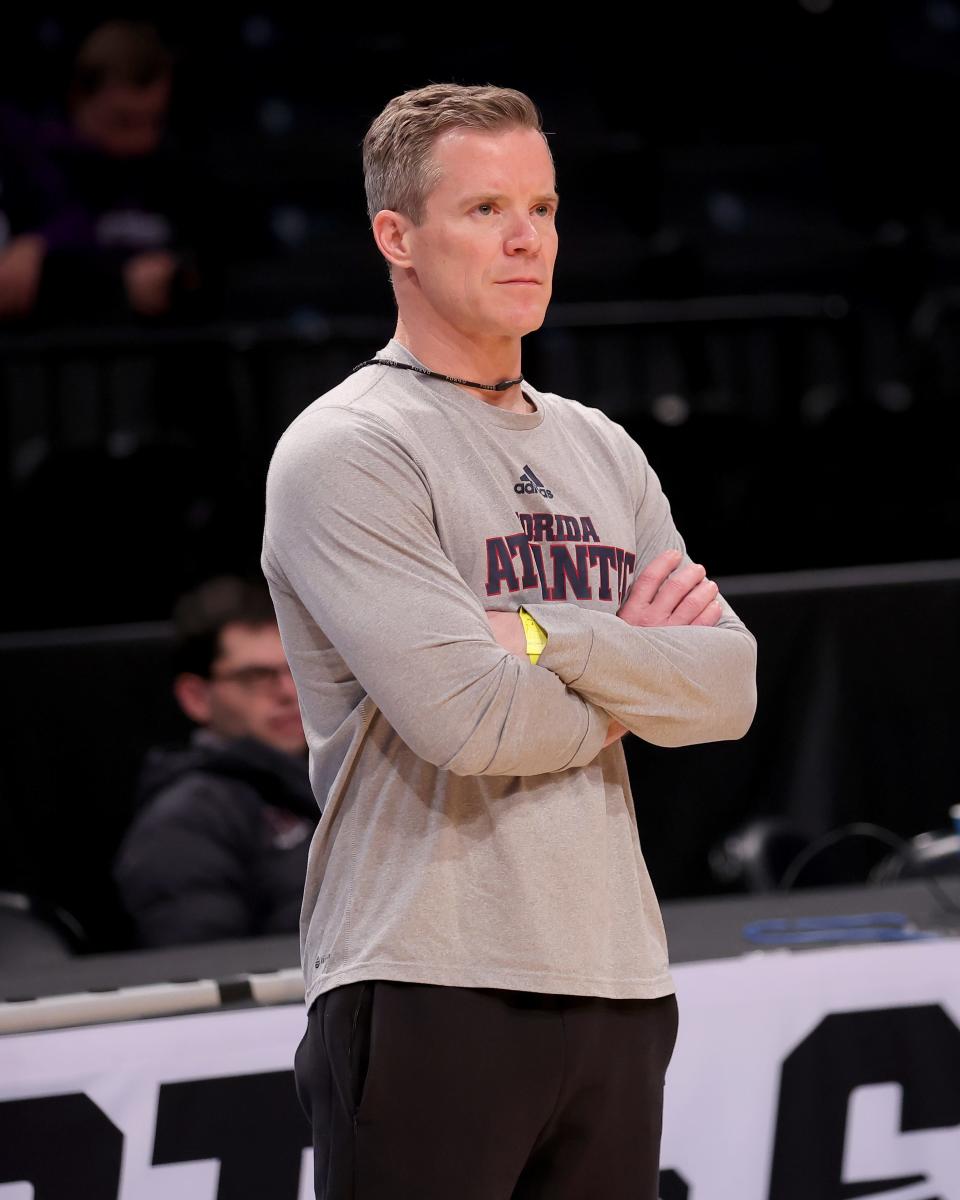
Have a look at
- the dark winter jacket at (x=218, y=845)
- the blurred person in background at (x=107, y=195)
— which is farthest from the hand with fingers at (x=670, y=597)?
the blurred person in background at (x=107, y=195)

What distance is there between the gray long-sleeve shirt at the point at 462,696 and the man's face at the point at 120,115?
4.04 meters

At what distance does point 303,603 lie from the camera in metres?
1.72

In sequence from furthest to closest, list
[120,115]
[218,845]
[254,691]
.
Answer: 1. [120,115]
2. [254,691]
3. [218,845]

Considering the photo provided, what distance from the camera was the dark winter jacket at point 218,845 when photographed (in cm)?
312

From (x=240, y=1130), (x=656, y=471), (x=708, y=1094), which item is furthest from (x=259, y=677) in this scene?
(x=656, y=471)

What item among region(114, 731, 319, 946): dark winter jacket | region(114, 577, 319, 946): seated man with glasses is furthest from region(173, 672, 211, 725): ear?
region(114, 731, 319, 946): dark winter jacket

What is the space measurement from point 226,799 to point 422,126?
5.75 feet

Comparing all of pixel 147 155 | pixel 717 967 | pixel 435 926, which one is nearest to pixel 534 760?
pixel 435 926

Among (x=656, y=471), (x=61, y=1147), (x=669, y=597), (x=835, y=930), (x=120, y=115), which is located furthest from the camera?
(x=120, y=115)

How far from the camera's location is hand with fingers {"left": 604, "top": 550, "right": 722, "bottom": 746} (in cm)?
183

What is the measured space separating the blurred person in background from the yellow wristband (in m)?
3.61

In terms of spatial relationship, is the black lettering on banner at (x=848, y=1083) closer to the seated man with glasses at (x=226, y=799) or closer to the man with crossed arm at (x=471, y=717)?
the man with crossed arm at (x=471, y=717)

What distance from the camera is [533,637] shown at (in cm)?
169

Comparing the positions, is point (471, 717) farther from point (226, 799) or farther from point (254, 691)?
point (254, 691)
